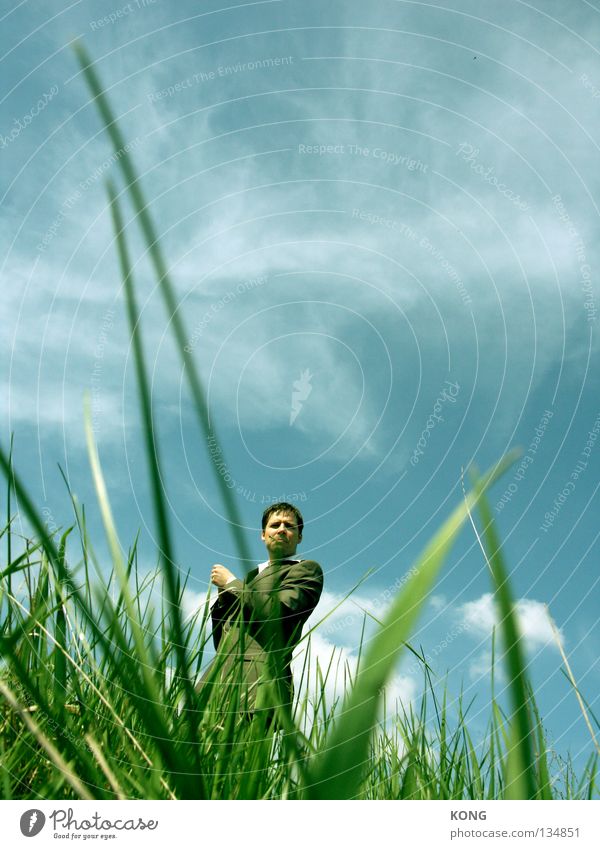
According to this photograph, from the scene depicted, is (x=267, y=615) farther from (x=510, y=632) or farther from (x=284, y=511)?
(x=284, y=511)

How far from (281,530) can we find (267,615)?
77.6 inches

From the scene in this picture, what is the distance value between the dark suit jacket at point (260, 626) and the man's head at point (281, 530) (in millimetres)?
183

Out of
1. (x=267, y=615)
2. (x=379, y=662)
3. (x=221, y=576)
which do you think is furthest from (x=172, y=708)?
(x=221, y=576)

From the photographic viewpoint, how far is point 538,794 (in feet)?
4.34

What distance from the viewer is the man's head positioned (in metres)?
4.13

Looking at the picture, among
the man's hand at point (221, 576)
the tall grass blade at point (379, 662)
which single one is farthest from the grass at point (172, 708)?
the man's hand at point (221, 576)

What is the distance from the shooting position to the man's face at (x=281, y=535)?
162 inches

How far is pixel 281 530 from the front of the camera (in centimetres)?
409

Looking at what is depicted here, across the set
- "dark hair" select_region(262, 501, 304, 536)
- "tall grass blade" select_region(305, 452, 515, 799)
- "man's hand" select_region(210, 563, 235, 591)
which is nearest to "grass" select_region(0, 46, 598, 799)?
"tall grass blade" select_region(305, 452, 515, 799)

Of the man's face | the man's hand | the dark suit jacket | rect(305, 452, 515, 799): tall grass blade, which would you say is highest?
the man's face

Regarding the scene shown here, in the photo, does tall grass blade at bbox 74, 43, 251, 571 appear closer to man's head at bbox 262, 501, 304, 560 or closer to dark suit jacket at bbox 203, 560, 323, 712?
dark suit jacket at bbox 203, 560, 323, 712

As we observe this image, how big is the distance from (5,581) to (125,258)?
1.36m
